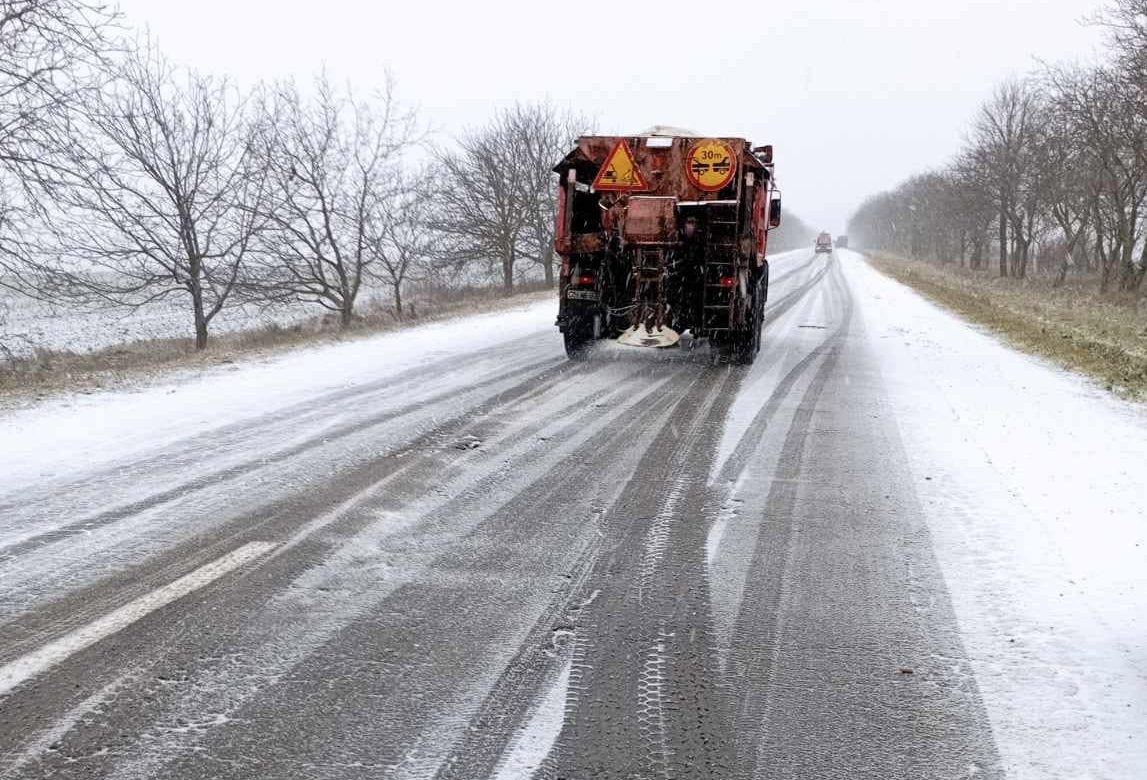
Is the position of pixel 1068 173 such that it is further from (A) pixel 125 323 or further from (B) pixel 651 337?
(A) pixel 125 323

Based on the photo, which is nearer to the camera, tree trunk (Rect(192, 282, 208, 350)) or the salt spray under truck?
the salt spray under truck

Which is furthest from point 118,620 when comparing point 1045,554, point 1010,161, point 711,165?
point 1010,161

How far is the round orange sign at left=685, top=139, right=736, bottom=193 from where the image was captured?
912cm

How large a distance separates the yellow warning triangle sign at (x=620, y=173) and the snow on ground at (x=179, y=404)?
2478 millimetres

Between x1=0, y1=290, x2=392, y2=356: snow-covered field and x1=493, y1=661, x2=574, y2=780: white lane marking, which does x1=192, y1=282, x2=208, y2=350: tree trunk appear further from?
x1=493, y1=661, x2=574, y2=780: white lane marking

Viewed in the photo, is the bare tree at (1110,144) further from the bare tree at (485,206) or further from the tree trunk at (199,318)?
the tree trunk at (199,318)

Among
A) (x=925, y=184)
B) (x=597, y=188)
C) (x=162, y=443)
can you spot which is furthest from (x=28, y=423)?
(x=925, y=184)

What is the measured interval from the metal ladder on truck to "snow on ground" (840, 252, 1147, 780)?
2.20 m

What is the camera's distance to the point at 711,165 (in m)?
9.16

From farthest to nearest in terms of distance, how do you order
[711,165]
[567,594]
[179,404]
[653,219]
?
[653,219] → [711,165] → [179,404] → [567,594]

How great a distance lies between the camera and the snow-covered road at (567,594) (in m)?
2.31

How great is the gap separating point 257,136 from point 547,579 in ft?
54.3

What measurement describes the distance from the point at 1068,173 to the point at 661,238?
2795 cm

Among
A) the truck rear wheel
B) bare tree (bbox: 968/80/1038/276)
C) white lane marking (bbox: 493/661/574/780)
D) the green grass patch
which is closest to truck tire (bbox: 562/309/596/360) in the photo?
the truck rear wheel
